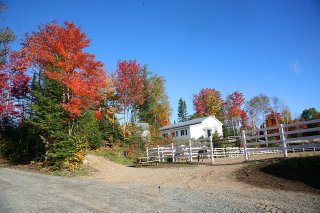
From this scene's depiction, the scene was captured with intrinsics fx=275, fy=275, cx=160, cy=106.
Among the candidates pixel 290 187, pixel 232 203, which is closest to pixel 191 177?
pixel 290 187

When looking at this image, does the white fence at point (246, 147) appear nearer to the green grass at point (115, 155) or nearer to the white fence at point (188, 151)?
the white fence at point (188, 151)

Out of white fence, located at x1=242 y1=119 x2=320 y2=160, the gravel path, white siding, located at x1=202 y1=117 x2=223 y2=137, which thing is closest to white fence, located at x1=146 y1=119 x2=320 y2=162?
white fence, located at x1=242 y1=119 x2=320 y2=160

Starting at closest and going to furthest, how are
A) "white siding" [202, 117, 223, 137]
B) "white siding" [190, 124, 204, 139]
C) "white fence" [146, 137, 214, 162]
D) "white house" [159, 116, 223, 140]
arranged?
"white fence" [146, 137, 214, 162], "white siding" [190, 124, 204, 139], "white house" [159, 116, 223, 140], "white siding" [202, 117, 223, 137]

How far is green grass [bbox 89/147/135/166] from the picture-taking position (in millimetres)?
24906

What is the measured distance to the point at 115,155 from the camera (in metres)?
27.0

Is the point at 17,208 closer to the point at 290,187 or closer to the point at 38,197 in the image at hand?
the point at 38,197

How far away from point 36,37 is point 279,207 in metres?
25.3

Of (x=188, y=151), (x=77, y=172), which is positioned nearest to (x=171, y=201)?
(x=77, y=172)

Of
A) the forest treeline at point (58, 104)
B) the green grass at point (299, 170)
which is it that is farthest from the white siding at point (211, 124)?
the green grass at point (299, 170)

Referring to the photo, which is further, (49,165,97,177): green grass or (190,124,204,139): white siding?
(190,124,204,139): white siding

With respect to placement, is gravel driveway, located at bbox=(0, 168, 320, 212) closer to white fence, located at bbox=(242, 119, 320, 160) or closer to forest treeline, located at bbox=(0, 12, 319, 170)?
white fence, located at bbox=(242, 119, 320, 160)

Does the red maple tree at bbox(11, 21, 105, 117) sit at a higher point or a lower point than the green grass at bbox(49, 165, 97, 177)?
higher

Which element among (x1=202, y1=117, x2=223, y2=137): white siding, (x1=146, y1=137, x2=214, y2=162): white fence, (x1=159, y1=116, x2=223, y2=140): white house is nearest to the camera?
(x1=146, y1=137, x2=214, y2=162): white fence

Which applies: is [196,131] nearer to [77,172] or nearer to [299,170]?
[77,172]
